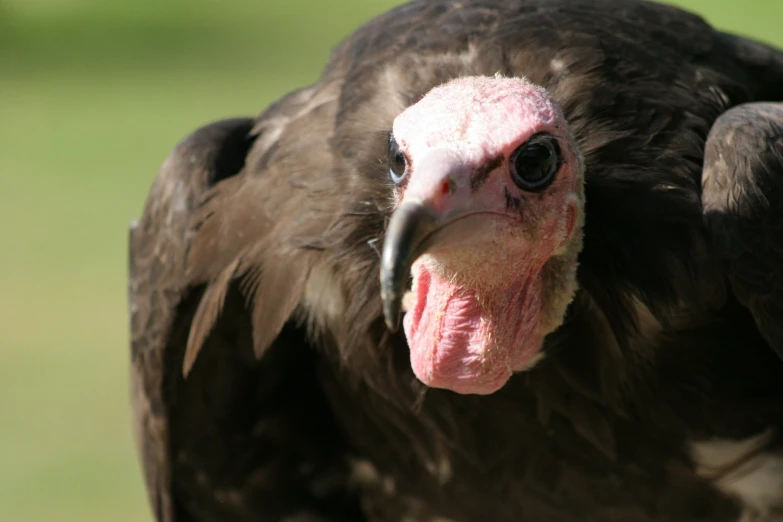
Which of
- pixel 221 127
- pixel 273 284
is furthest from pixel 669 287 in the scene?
pixel 221 127

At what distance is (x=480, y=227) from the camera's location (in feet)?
9.45

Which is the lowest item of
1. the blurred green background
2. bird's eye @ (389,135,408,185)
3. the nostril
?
the blurred green background

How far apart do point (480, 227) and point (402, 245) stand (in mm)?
326

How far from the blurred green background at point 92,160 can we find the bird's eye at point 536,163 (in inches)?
183

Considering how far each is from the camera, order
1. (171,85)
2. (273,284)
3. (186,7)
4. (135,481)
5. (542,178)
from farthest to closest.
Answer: (186,7)
(171,85)
(135,481)
(273,284)
(542,178)

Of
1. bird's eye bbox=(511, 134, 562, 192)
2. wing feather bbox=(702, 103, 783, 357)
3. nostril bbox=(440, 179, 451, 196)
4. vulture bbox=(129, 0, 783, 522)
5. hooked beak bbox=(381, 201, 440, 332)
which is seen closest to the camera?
hooked beak bbox=(381, 201, 440, 332)

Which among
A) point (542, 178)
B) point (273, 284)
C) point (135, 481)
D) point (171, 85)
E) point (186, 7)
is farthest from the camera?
point (186, 7)

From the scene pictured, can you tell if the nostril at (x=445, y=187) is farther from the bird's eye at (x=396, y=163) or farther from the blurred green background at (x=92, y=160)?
the blurred green background at (x=92, y=160)

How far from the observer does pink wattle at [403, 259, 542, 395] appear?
308 centimetres

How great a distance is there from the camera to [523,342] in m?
3.30

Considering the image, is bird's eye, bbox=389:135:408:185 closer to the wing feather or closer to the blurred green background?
the wing feather

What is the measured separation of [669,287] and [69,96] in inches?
471

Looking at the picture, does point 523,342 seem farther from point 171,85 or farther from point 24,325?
point 171,85

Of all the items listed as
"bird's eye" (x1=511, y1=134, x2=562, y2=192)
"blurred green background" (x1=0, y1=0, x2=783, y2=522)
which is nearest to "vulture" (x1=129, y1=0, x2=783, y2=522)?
"bird's eye" (x1=511, y1=134, x2=562, y2=192)
